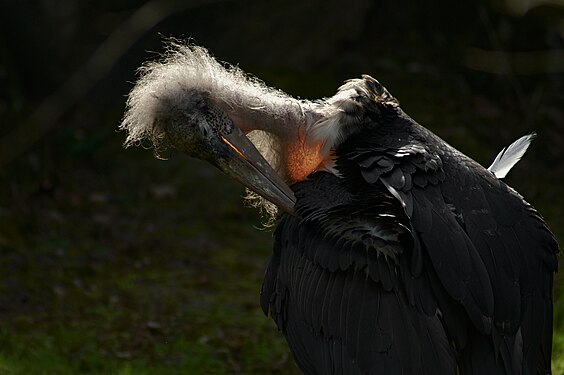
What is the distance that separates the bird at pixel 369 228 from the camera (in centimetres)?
402

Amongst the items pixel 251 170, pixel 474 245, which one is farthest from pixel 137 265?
pixel 474 245

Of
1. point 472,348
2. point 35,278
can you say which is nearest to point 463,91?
point 35,278

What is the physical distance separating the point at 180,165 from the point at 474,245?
5328 mm

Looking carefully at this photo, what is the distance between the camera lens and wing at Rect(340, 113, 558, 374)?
13.2ft

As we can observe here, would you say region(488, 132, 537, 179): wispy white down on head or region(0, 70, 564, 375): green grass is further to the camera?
region(0, 70, 564, 375): green grass

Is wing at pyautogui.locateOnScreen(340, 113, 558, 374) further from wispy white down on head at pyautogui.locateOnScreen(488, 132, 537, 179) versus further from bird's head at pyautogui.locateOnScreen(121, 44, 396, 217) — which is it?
wispy white down on head at pyautogui.locateOnScreen(488, 132, 537, 179)

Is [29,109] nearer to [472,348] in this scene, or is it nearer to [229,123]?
[229,123]

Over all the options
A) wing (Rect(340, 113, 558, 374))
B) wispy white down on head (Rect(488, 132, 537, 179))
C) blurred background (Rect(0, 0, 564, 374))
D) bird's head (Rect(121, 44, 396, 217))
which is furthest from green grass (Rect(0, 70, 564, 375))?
bird's head (Rect(121, 44, 396, 217))

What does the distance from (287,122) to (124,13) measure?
4.96 meters

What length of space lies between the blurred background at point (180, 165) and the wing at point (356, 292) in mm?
1717

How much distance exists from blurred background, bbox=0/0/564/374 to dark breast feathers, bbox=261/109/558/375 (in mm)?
1605

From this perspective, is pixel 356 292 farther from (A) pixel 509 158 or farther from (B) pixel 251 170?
(A) pixel 509 158

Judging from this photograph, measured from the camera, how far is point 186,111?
4.72 m

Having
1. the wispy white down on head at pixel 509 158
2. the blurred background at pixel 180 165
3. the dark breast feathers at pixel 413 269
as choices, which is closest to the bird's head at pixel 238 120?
the dark breast feathers at pixel 413 269
